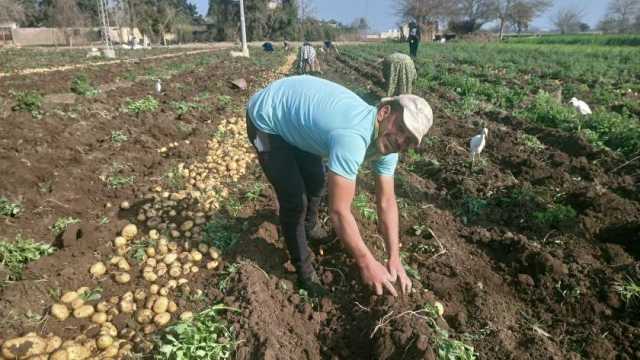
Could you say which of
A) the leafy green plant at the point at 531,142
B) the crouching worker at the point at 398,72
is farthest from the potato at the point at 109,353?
the crouching worker at the point at 398,72

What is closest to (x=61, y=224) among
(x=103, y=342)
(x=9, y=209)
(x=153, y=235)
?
(x=9, y=209)

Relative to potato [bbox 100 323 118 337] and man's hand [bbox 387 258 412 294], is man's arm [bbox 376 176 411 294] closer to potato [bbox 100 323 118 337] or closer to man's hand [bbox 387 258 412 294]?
man's hand [bbox 387 258 412 294]

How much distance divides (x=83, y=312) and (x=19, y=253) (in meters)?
0.87

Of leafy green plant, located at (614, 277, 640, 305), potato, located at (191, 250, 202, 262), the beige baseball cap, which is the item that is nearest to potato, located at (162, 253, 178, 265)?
potato, located at (191, 250, 202, 262)

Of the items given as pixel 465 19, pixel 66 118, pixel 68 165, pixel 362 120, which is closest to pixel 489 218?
pixel 362 120

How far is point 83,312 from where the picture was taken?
2703 mm

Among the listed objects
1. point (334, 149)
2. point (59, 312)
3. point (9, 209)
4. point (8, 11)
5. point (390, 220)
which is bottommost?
point (59, 312)

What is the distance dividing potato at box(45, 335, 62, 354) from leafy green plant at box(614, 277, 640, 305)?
3570 mm

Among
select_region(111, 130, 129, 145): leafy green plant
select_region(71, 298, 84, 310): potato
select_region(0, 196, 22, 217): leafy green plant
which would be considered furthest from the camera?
select_region(111, 130, 129, 145): leafy green plant

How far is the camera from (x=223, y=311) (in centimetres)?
276

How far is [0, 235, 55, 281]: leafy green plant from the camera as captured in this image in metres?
3.01

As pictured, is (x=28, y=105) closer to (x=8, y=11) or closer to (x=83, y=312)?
(x=83, y=312)

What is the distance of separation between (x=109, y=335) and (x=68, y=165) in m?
3.19

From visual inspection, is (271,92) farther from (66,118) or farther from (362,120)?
(66,118)
